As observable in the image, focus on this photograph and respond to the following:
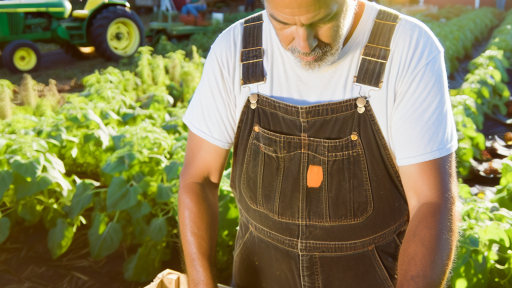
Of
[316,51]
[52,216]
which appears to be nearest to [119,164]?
[52,216]

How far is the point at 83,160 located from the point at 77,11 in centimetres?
552

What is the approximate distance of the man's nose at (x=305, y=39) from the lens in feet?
4.57

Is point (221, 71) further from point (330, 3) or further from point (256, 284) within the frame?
point (256, 284)

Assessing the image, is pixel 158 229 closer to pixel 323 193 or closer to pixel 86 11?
pixel 323 193

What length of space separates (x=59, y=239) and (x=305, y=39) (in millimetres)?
2172

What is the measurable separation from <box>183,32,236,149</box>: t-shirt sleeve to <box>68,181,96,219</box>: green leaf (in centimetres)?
167

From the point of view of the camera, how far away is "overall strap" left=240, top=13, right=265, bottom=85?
5.18ft

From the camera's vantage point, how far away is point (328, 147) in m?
1.52

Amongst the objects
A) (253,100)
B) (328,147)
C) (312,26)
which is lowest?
(328,147)

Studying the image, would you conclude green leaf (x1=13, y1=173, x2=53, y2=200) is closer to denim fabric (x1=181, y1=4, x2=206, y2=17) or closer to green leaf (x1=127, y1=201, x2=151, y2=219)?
green leaf (x1=127, y1=201, x2=151, y2=219)

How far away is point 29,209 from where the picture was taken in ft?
10.3

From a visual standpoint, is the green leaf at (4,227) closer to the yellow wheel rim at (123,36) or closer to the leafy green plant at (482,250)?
the leafy green plant at (482,250)

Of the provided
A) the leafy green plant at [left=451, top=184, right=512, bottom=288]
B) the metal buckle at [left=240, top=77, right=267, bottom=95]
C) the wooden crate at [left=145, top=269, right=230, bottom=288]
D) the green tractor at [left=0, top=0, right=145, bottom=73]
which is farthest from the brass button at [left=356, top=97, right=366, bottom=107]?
the green tractor at [left=0, top=0, right=145, bottom=73]

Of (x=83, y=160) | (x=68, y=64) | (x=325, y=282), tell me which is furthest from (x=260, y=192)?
(x=68, y=64)
